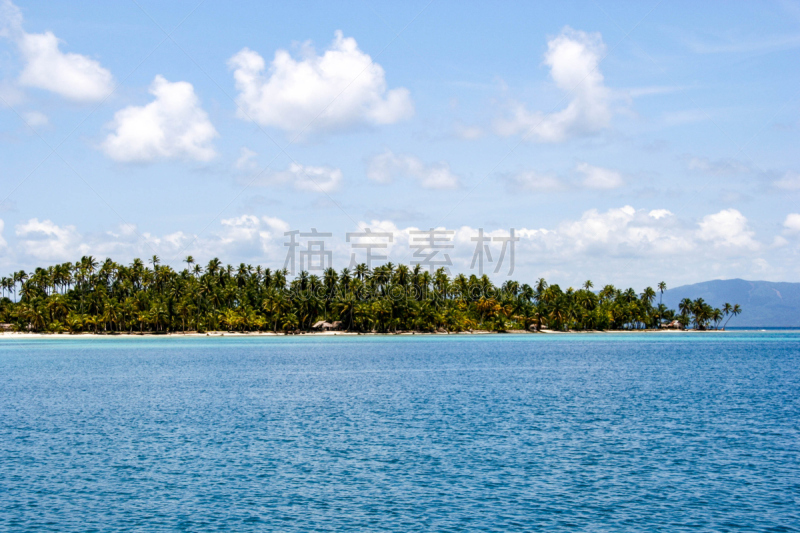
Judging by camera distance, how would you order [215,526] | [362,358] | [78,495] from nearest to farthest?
[215,526], [78,495], [362,358]

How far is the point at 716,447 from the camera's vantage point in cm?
3067

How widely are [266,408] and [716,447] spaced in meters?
27.7

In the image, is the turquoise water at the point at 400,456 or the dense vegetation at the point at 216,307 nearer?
the turquoise water at the point at 400,456

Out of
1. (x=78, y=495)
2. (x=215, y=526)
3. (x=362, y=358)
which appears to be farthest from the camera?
(x=362, y=358)

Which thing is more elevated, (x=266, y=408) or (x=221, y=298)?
(x=221, y=298)

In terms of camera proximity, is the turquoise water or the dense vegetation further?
the dense vegetation

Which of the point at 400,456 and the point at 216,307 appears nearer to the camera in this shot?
the point at 400,456

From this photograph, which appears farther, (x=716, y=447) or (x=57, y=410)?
(x=57, y=410)

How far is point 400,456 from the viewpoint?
29.2 m

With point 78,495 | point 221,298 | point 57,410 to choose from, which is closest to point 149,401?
point 57,410

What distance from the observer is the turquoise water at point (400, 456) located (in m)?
20.9

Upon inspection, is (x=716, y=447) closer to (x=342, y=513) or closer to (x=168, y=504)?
(x=342, y=513)

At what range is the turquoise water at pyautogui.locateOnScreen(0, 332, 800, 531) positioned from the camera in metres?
20.9

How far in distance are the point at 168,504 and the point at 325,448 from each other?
981 cm
